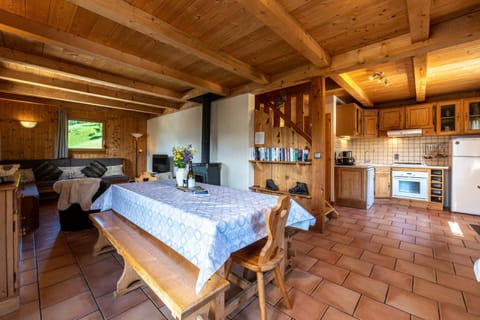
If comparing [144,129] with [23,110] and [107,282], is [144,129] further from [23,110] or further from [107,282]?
[107,282]

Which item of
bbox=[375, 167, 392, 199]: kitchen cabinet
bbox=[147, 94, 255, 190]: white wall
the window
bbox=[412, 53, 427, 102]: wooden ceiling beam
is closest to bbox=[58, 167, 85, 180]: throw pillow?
the window

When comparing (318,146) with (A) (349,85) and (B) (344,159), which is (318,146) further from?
(B) (344,159)

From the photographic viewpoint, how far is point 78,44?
7.57 ft

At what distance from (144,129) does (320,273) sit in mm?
7116

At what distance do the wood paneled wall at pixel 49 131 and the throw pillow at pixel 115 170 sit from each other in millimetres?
674

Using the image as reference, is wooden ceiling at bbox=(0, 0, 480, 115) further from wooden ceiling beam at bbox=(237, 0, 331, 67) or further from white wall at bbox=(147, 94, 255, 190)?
white wall at bbox=(147, 94, 255, 190)

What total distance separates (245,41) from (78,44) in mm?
1880

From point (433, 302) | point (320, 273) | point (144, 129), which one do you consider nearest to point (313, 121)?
Answer: point (320, 273)

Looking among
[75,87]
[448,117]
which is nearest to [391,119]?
[448,117]

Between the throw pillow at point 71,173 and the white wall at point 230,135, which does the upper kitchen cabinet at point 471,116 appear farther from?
the throw pillow at point 71,173

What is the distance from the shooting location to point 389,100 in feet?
16.3

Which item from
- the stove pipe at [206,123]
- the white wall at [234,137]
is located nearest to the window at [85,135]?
the stove pipe at [206,123]

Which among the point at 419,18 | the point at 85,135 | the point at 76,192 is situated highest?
the point at 419,18

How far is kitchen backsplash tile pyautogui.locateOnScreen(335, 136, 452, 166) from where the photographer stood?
4590mm
